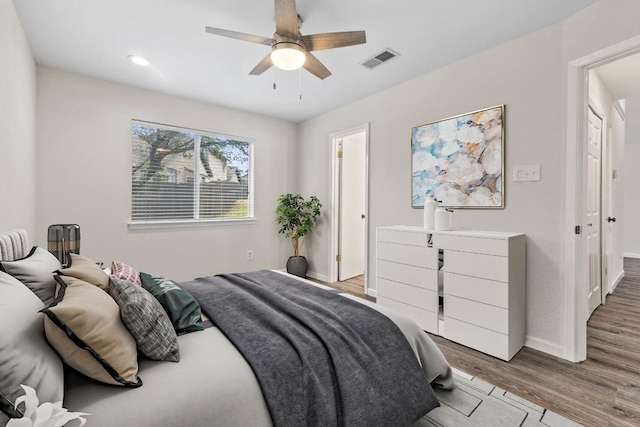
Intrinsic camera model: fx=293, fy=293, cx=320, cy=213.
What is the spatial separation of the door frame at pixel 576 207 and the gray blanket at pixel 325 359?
154 cm

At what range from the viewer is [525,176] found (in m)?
2.44

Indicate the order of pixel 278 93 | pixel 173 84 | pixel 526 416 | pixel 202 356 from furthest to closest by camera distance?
pixel 278 93, pixel 173 84, pixel 526 416, pixel 202 356

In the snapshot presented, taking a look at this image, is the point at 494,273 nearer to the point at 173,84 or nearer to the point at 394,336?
the point at 394,336

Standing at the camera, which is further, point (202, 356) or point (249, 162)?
point (249, 162)

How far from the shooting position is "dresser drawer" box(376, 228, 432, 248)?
2.71 metres

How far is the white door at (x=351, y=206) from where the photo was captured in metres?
4.47

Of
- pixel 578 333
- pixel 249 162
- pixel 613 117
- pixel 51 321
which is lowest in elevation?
pixel 578 333

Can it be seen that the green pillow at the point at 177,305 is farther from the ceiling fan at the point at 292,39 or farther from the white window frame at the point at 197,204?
the white window frame at the point at 197,204

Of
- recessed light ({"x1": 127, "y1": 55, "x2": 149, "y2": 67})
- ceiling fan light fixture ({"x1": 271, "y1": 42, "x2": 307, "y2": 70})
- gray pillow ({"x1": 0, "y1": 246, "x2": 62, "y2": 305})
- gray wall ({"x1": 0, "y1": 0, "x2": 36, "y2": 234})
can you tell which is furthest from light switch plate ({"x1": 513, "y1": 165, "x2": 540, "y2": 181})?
gray wall ({"x1": 0, "y1": 0, "x2": 36, "y2": 234})

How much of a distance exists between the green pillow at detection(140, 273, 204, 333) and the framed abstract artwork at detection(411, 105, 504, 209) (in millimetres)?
2482

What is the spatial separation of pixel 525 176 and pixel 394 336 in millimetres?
1882

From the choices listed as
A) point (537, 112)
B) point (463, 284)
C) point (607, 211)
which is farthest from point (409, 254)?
point (607, 211)

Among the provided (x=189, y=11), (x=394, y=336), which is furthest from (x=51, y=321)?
(x=189, y=11)

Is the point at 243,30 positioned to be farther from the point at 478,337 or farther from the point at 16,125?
the point at 478,337
